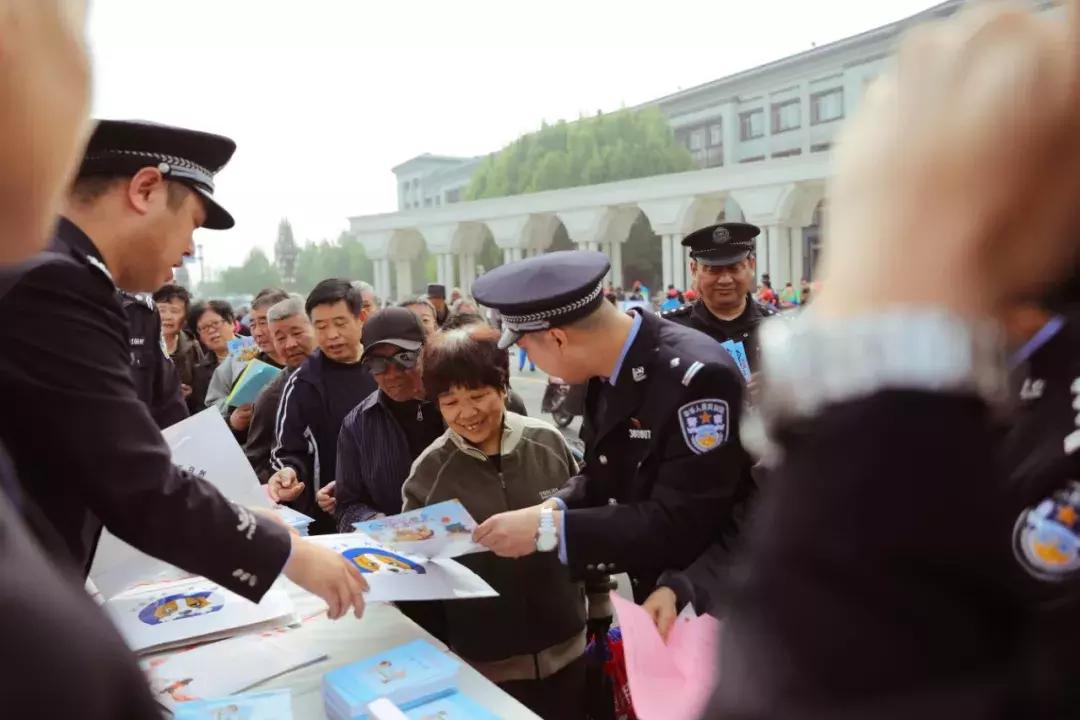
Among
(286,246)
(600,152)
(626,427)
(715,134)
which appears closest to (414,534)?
(626,427)

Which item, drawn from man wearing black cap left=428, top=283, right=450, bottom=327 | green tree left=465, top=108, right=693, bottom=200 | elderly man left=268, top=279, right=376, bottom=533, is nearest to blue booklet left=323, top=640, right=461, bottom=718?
elderly man left=268, top=279, right=376, bottom=533

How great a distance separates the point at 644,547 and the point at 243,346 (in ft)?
13.4

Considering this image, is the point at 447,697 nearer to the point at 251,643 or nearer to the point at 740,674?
the point at 251,643

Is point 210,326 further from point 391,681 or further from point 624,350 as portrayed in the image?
point 391,681

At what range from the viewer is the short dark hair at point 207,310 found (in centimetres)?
640

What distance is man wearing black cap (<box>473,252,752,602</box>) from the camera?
1.81 meters

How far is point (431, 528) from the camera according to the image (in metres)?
1.89

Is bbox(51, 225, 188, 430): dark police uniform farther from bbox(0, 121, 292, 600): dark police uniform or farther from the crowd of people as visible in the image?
the crowd of people

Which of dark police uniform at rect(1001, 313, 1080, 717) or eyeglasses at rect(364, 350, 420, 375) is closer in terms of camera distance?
dark police uniform at rect(1001, 313, 1080, 717)

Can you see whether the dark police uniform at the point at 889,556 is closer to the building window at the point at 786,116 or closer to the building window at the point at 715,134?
the building window at the point at 786,116

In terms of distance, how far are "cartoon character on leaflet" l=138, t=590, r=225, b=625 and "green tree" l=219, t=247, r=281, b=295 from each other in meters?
73.1

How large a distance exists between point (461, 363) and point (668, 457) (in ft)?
2.67

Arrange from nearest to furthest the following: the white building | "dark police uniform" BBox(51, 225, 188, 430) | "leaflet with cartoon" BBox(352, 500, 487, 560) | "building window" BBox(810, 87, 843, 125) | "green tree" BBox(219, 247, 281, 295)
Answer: "leaflet with cartoon" BBox(352, 500, 487, 560)
"dark police uniform" BBox(51, 225, 188, 430)
the white building
"building window" BBox(810, 87, 843, 125)
"green tree" BBox(219, 247, 281, 295)

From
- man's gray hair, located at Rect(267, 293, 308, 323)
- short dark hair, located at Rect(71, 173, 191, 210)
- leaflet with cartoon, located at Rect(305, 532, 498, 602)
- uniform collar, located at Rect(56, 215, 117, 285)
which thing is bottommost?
leaflet with cartoon, located at Rect(305, 532, 498, 602)
